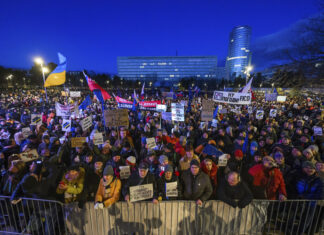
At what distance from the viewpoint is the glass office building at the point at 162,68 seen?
399ft

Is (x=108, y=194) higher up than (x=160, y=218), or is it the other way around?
(x=108, y=194)

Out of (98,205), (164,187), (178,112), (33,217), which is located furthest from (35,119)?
(164,187)

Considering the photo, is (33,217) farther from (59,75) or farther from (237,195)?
(59,75)

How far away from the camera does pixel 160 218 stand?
11.3 ft

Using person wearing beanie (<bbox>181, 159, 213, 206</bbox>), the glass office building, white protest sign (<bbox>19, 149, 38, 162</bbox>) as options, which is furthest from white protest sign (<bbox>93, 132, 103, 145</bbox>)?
the glass office building

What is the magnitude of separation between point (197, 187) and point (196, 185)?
0.14 feet

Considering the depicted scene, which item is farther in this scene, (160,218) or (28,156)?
(28,156)

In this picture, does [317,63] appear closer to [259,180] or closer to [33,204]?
[259,180]

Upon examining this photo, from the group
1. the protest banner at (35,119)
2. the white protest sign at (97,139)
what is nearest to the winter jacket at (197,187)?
the white protest sign at (97,139)

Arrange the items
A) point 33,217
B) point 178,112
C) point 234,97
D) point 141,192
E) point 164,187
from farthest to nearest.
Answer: point 178,112 < point 234,97 < point 164,187 < point 33,217 < point 141,192

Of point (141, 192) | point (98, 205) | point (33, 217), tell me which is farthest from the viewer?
point (33, 217)

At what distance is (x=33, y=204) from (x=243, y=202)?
13.7 feet

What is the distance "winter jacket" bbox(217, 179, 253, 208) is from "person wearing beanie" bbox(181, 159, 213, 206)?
27 cm

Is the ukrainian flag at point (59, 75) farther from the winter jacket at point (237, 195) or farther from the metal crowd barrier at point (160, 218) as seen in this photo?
the winter jacket at point (237, 195)
